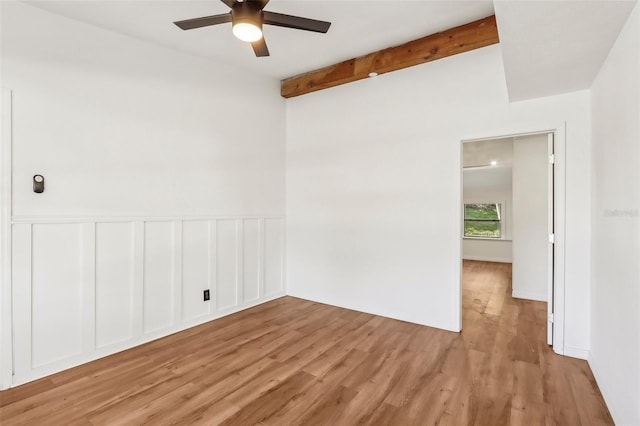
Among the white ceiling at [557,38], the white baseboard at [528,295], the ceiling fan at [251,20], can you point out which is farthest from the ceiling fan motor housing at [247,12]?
the white baseboard at [528,295]

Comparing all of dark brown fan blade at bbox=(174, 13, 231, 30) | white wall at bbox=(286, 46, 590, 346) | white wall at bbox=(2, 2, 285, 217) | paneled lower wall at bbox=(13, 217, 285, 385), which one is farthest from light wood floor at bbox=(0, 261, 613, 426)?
dark brown fan blade at bbox=(174, 13, 231, 30)

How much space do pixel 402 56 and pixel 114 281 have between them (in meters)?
3.62

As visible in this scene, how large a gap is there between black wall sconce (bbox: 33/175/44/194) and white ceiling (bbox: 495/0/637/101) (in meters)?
3.33

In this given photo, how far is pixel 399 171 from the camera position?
3.73 meters

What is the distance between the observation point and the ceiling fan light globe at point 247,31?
2.23 m


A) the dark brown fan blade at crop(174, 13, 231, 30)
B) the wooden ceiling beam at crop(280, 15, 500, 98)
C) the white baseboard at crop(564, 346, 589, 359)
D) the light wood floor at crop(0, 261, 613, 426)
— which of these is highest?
the wooden ceiling beam at crop(280, 15, 500, 98)

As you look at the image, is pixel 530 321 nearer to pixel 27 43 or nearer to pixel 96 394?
pixel 96 394

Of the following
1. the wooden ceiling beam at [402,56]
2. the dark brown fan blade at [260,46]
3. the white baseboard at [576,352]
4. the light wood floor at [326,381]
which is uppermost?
the wooden ceiling beam at [402,56]

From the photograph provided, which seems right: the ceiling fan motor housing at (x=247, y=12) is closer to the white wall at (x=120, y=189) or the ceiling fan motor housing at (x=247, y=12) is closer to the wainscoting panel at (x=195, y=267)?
the white wall at (x=120, y=189)

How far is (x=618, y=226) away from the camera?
1.89 meters

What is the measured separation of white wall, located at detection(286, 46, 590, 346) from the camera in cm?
281

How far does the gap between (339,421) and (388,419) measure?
307 mm

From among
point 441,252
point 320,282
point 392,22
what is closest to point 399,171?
point 441,252

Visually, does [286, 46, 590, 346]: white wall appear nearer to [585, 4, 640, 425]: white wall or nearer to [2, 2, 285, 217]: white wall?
[585, 4, 640, 425]: white wall
